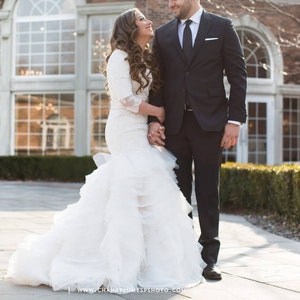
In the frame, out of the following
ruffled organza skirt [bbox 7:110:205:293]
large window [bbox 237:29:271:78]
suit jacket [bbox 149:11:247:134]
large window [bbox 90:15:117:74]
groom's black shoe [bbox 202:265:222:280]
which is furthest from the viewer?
large window [bbox 237:29:271:78]

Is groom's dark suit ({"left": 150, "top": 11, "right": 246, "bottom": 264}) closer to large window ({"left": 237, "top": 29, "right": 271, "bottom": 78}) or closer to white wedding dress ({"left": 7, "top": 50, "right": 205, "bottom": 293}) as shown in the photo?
white wedding dress ({"left": 7, "top": 50, "right": 205, "bottom": 293})

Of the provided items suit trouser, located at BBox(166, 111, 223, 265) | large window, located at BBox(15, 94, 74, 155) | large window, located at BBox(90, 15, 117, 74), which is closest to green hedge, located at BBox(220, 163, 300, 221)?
suit trouser, located at BBox(166, 111, 223, 265)

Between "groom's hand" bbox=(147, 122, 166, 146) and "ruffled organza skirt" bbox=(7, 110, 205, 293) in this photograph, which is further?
"groom's hand" bbox=(147, 122, 166, 146)

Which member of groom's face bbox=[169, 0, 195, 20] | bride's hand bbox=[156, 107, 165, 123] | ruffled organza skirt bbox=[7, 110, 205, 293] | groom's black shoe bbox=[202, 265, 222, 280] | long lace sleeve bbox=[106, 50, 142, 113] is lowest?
groom's black shoe bbox=[202, 265, 222, 280]

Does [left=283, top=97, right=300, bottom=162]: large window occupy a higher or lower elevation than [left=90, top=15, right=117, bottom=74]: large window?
lower

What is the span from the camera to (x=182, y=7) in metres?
4.24

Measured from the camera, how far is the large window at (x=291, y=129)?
681 inches

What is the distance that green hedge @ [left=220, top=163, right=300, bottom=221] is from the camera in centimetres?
780

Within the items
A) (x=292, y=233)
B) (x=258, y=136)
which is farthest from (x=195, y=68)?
(x=258, y=136)

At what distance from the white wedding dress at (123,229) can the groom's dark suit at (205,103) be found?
0.52ft

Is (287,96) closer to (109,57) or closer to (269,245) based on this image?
(269,245)

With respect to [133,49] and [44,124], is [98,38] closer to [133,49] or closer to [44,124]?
[44,124]

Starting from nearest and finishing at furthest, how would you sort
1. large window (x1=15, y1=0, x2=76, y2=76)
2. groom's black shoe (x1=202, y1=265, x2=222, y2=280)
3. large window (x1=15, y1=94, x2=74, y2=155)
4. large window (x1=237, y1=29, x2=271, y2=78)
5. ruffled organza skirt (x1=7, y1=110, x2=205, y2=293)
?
ruffled organza skirt (x1=7, y1=110, x2=205, y2=293) < groom's black shoe (x1=202, y1=265, x2=222, y2=280) < large window (x1=237, y1=29, x2=271, y2=78) < large window (x1=15, y1=94, x2=74, y2=155) < large window (x1=15, y1=0, x2=76, y2=76)

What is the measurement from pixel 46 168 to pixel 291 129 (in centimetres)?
698
